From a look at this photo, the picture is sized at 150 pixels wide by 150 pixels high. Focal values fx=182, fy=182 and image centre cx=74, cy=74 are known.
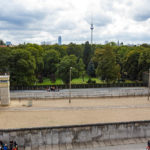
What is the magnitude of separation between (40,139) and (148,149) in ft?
31.0

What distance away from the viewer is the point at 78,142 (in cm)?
1747

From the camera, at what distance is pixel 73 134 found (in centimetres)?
1722

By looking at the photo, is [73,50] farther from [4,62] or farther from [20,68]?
[4,62]

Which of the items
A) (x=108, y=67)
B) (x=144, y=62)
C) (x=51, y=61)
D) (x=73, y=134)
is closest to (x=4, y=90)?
(x=73, y=134)

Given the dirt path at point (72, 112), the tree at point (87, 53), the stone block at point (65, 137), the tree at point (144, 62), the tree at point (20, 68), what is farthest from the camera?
the tree at point (87, 53)

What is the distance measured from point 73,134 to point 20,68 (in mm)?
19676

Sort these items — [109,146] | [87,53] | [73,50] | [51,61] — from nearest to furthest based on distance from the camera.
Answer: [109,146] < [51,61] < [87,53] < [73,50]

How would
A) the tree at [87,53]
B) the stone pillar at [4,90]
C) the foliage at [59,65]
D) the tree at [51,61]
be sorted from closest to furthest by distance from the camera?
the stone pillar at [4,90] → the foliage at [59,65] → the tree at [51,61] → the tree at [87,53]

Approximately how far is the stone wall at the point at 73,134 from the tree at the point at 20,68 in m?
17.2

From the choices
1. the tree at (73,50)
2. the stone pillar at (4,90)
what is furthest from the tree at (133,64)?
the stone pillar at (4,90)

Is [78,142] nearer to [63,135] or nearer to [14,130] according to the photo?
[63,135]

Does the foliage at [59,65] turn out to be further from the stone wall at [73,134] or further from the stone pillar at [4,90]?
the stone wall at [73,134]

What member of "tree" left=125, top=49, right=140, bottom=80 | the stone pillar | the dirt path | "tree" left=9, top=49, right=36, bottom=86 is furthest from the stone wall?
"tree" left=125, top=49, right=140, bottom=80

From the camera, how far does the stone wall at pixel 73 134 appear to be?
53.9 ft
